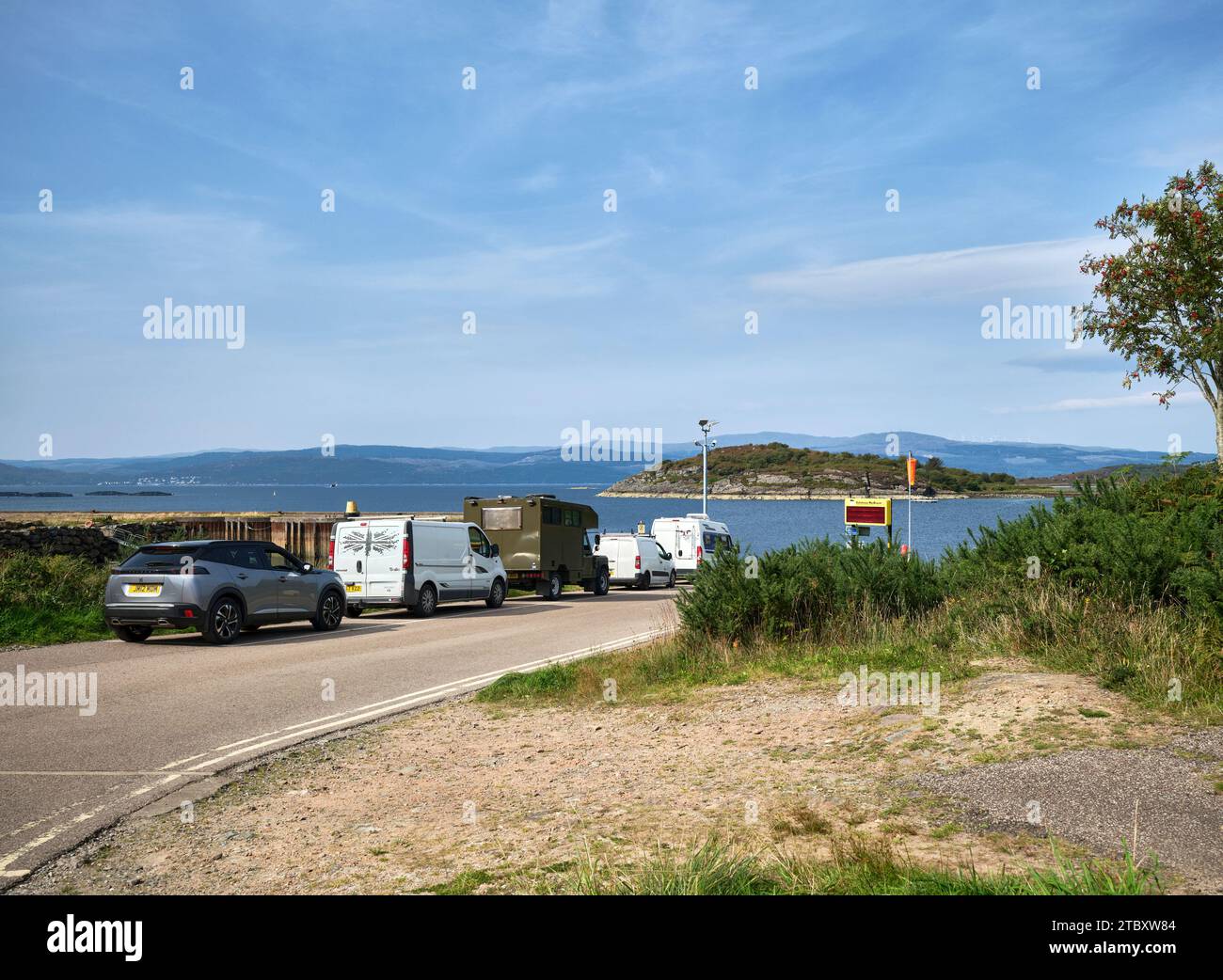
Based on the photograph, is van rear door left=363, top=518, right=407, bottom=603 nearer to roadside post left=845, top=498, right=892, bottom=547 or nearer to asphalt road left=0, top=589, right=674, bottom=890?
asphalt road left=0, top=589, right=674, bottom=890

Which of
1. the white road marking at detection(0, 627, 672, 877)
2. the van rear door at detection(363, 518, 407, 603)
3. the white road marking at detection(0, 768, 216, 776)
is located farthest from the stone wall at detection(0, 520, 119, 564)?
the white road marking at detection(0, 768, 216, 776)

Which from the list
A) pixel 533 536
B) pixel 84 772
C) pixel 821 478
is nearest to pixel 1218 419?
pixel 533 536

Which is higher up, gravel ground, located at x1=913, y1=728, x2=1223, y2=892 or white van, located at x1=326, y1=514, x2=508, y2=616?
white van, located at x1=326, y1=514, x2=508, y2=616

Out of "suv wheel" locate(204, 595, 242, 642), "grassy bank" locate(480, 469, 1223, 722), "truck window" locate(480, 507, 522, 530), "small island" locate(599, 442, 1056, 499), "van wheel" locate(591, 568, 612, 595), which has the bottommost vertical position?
"van wheel" locate(591, 568, 612, 595)

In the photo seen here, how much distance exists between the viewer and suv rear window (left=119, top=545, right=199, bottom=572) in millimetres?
16188

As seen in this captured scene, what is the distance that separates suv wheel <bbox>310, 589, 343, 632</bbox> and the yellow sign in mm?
11129

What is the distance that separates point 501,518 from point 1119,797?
2336 cm

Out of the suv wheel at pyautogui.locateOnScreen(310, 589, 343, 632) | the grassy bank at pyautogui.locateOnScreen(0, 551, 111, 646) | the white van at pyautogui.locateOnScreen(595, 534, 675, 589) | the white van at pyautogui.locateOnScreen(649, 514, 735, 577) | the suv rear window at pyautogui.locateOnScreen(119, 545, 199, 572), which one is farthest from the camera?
the white van at pyautogui.locateOnScreen(649, 514, 735, 577)

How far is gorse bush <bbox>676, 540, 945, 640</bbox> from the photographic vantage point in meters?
12.9

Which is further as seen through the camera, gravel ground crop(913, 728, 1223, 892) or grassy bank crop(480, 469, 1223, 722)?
grassy bank crop(480, 469, 1223, 722)

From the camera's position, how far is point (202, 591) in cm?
1614

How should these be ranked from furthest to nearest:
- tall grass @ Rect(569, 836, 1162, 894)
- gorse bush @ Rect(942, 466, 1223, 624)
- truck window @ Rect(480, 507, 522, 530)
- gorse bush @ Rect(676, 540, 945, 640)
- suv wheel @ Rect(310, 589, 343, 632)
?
truck window @ Rect(480, 507, 522, 530) < suv wheel @ Rect(310, 589, 343, 632) < gorse bush @ Rect(676, 540, 945, 640) < gorse bush @ Rect(942, 466, 1223, 624) < tall grass @ Rect(569, 836, 1162, 894)

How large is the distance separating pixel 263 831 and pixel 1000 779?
4649 mm
